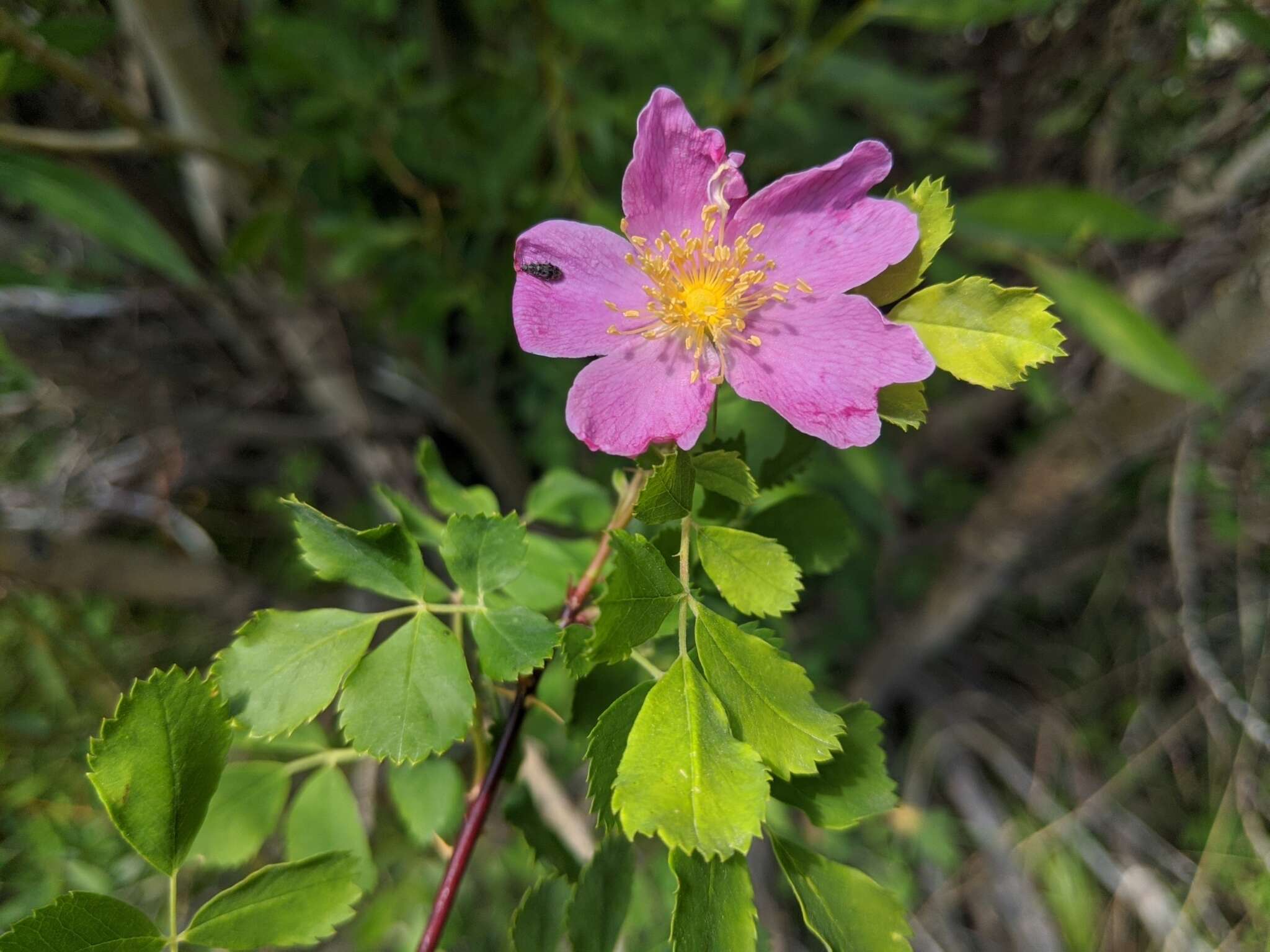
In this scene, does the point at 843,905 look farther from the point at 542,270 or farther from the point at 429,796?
the point at 542,270

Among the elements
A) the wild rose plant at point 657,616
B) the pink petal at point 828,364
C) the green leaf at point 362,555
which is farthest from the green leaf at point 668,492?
the green leaf at point 362,555

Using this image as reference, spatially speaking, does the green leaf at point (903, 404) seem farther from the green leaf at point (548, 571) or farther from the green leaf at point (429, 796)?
the green leaf at point (429, 796)

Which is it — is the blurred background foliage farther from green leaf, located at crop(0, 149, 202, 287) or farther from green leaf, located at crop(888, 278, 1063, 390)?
green leaf, located at crop(888, 278, 1063, 390)

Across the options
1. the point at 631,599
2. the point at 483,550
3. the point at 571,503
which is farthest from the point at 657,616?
the point at 571,503

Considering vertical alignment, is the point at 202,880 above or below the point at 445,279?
below

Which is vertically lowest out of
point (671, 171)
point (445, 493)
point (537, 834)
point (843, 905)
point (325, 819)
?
point (325, 819)

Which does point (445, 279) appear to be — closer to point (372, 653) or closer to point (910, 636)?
point (372, 653)

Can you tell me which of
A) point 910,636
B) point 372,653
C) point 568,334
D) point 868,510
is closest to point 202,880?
point 372,653
